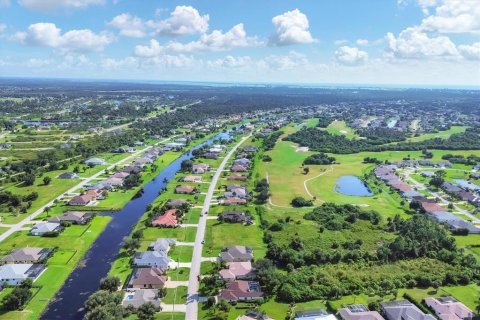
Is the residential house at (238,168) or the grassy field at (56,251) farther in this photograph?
the residential house at (238,168)

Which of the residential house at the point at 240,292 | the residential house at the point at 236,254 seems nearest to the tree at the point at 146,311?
the residential house at the point at 240,292

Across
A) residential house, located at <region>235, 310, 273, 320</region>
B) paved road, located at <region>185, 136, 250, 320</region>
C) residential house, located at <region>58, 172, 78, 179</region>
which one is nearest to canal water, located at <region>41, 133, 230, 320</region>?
paved road, located at <region>185, 136, 250, 320</region>

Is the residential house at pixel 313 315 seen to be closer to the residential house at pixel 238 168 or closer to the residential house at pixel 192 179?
the residential house at pixel 192 179

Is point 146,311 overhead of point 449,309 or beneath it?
beneath

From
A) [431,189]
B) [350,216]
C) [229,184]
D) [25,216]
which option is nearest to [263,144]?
[229,184]

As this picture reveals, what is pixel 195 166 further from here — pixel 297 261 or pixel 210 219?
pixel 297 261

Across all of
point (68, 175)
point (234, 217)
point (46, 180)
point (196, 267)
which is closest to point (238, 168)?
point (234, 217)

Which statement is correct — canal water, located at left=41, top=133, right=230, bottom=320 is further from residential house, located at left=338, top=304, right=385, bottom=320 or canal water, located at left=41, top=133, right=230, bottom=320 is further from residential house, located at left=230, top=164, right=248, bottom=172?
residential house, located at left=338, top=304, right=385, bottom=320

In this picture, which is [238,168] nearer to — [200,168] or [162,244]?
[200,168]
